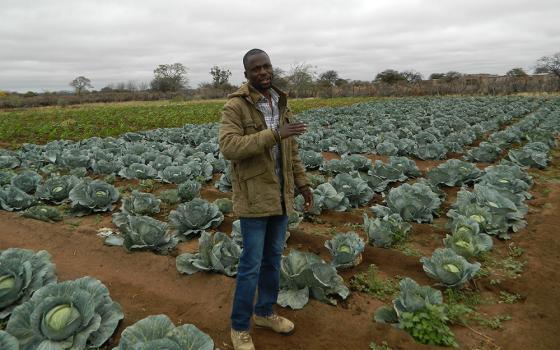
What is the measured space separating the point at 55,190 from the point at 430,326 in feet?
21.1

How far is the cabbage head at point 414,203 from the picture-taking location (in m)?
5.95

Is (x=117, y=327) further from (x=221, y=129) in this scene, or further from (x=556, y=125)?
(x=556, y=125)

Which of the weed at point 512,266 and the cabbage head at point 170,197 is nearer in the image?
the weed at point 512,266

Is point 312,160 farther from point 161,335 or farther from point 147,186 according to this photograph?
point 161,335

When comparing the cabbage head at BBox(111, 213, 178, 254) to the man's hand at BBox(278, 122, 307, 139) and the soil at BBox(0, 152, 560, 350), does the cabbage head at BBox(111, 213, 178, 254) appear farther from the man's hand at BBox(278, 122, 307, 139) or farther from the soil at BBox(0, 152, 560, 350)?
the man's hand at BBox(278, 122, 307, 139)

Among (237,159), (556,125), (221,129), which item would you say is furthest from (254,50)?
(556,125)

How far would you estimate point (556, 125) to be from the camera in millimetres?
15484

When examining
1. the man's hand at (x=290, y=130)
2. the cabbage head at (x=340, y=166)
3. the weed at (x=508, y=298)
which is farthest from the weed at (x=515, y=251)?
the cabbage head at (x=340, y=166)

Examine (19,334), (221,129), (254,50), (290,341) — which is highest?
(254,50)

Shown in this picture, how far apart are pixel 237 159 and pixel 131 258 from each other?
9.35 ft

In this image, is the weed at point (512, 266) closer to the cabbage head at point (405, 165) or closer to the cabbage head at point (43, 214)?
the cabbage head at point (405, 165)

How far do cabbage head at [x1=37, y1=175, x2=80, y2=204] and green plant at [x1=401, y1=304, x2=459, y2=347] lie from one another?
240 inches

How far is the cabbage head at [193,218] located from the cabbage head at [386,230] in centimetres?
209

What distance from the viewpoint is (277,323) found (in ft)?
11.3
